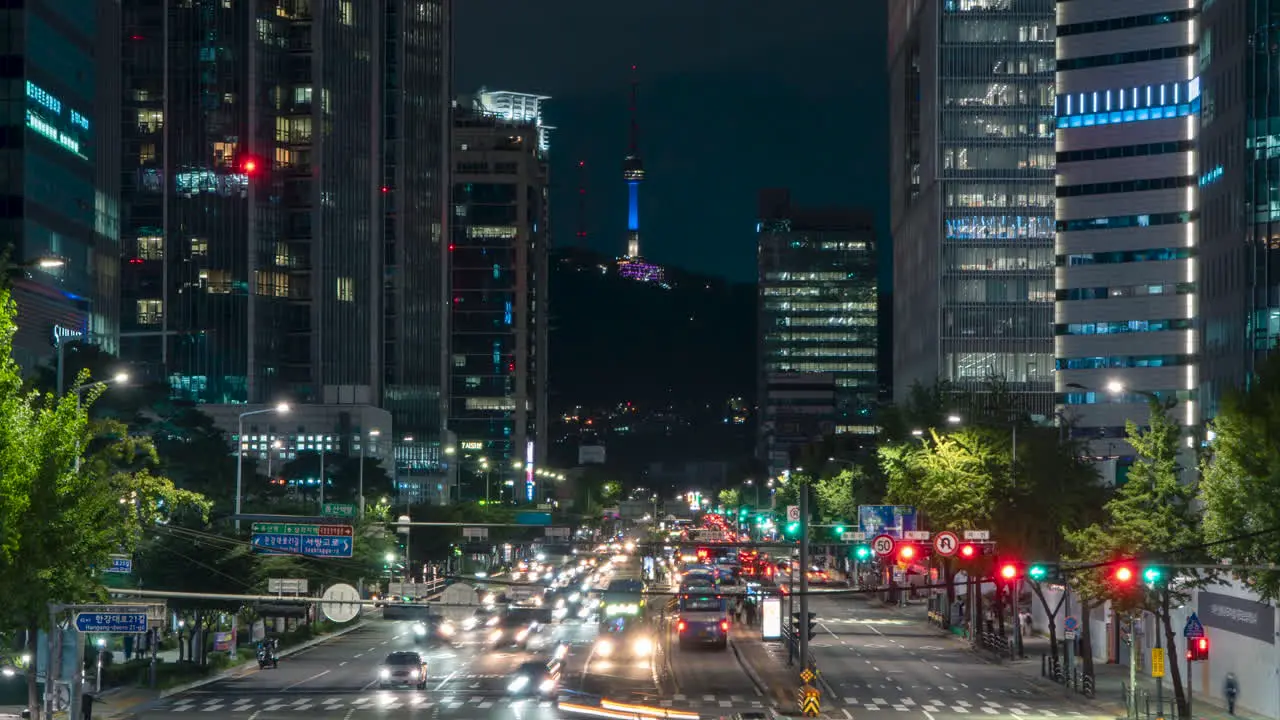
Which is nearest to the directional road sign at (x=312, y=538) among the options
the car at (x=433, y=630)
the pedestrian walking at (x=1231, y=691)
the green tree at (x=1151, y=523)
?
the green tree at (x=1151, y=523)

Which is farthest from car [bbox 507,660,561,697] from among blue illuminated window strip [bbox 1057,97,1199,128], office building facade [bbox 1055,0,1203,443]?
blue illuminated window strip [bbox 1057,97,1199,128]

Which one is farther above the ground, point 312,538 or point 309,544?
point 312,538

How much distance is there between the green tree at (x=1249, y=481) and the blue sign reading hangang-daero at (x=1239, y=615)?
487 cm

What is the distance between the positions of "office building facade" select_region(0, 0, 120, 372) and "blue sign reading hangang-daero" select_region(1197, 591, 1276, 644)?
214 ft

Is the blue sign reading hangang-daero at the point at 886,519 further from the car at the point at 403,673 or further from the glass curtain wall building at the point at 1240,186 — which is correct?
the glass curtain wall building at the point at 1240,186

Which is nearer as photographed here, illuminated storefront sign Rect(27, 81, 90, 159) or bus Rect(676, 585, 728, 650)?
bus Rect(676, 585, 728, 650)

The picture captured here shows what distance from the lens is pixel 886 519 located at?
88562 millimetres

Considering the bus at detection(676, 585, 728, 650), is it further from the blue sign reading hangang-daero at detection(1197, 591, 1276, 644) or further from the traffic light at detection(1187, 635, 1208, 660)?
the traffic light at detection(1187, 635, 1208, 660)

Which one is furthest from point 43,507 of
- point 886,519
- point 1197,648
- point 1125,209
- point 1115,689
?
point 1125,209

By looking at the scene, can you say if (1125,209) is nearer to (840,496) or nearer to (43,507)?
(840,496)

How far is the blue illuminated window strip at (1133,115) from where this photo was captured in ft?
586

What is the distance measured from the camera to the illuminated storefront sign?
11544 cm

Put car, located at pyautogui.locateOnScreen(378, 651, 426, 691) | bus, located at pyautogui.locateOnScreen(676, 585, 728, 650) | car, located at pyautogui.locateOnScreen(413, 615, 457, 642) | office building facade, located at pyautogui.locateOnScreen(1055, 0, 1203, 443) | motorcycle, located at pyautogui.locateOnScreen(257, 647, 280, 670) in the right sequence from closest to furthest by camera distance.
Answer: car, located at pyautogui.locateOnScreen(378, 651, 426, 691), motorcycle, located at pyautogui.locateOnScreen(257, 647, 280, 670), bus, located at pyautogui.locateOnScreen(676, 585, 728, 650), car, located at pyautogui.locateOnScreen(413, 615, 457, 642), office building facade, located at pyautogui.locateOnScreen(1055, 0, 1203, 443)

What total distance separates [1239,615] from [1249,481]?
14451mm
